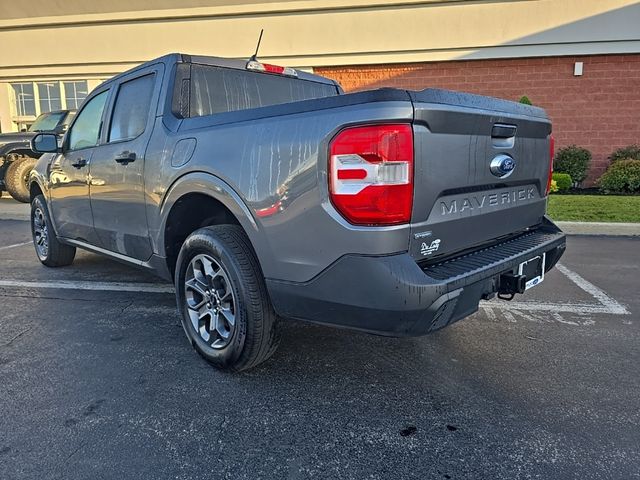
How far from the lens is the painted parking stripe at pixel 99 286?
4742 mm

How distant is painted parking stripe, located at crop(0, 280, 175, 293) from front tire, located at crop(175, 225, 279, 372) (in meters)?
1.75

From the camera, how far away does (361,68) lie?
13.2 m

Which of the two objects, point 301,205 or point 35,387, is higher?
point 301,205

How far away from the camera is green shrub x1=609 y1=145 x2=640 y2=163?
11932 mm

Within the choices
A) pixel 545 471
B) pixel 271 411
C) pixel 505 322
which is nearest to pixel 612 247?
pixel 505 322

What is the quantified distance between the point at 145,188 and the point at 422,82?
1128 centimetres

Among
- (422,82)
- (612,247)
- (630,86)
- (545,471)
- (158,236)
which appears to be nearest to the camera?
(545,471)

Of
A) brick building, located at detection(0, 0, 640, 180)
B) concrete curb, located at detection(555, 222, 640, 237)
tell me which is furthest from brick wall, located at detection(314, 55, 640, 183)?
concrete curb, located at detection(555, 222, 640, 237)

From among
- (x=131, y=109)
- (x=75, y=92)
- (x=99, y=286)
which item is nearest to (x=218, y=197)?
(x=131, y=109)

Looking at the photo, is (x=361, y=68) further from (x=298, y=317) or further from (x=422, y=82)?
(x=298, y=317)

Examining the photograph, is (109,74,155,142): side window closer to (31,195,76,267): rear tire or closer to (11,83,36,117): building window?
(31,195,76,267): rear tire

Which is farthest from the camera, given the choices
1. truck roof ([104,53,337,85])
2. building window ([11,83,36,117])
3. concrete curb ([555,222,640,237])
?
building window ([11,83,36,117])

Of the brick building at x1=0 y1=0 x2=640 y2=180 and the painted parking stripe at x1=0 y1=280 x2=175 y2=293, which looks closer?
the painted parking stripe at x1=0 y1=280 x2=175 y2=293

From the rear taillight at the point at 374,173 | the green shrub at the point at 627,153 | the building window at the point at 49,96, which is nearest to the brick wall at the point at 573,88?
the green shrub at the point at 627,153
